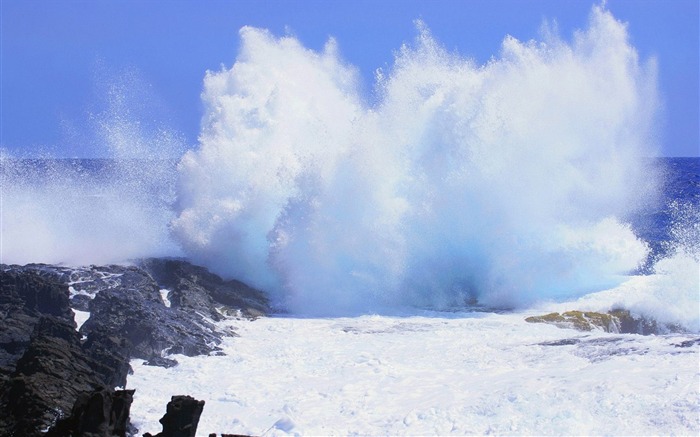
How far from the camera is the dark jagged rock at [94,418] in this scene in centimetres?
857

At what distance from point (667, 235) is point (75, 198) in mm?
26434

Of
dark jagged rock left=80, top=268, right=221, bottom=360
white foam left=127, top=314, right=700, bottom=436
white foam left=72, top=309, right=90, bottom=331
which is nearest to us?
white foam left=127, top=314, right=700, bottom=436

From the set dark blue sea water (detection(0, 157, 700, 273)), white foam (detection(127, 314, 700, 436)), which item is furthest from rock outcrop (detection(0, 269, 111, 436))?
dark blue sea water (detection(0, 157, 700, 273))

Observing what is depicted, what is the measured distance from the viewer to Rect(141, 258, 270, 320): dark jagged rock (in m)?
18.6

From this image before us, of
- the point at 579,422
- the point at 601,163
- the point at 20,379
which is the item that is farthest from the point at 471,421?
the point at 601,163

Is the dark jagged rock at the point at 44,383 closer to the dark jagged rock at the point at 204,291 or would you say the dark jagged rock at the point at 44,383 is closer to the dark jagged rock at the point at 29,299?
the dark jagged rock at the point at 29,299

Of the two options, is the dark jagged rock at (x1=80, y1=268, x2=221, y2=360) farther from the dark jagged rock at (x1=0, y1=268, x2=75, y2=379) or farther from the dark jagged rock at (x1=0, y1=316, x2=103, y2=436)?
the dark jagged rock at (x1=0, y1=316, x2=103, y2=436)

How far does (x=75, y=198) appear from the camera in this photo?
34031 mm

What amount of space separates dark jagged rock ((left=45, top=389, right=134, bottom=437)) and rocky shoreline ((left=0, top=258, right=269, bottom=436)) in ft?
0.04

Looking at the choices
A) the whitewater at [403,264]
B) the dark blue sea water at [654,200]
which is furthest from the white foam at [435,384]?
the dark blue sea water at [654,200]

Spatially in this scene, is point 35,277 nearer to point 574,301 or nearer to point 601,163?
point 574,301

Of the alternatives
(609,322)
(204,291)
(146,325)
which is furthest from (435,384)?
(204,291)

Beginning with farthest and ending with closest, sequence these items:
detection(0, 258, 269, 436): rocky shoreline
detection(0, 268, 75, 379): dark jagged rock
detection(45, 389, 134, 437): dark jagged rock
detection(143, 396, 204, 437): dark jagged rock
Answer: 1. detection(0, 268, 75, 379): dark jagged rock
2. detection(0, 258, 269, 436): rocky shoreline
3. detection(143, 396, 204, 437): dark jagged rock
4. detection(45, 389, 134, 437): dark jagged rock

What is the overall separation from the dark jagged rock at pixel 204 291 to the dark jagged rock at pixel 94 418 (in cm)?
904
